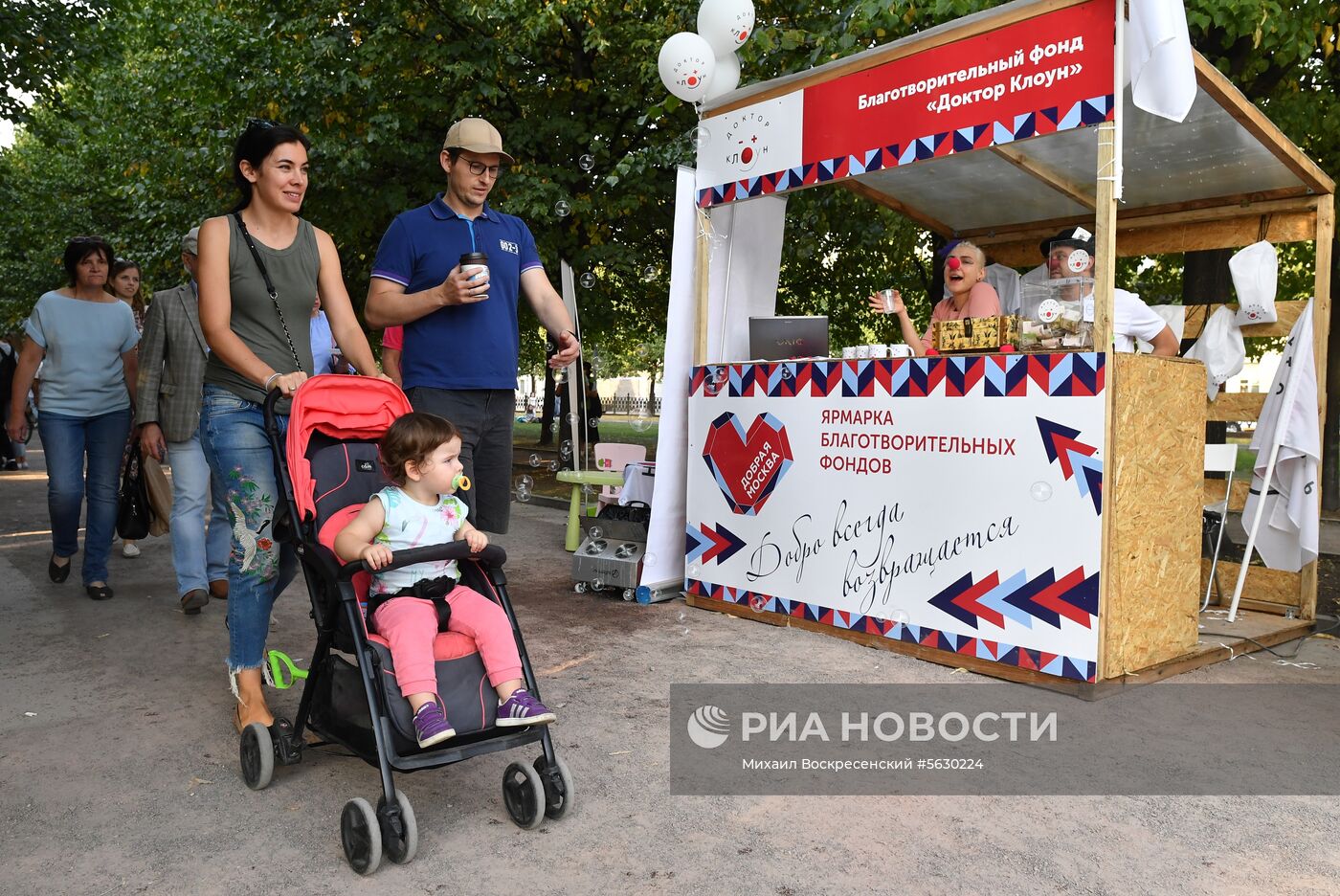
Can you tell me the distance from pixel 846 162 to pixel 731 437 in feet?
5.33

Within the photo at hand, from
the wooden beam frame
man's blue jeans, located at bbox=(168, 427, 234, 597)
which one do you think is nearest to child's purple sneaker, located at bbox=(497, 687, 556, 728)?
man's blue jeans, located at bbox=(168, 427, 234, 597)

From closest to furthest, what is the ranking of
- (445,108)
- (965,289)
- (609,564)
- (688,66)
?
(965,289)
(688,66)
(609,564)
(445,108)

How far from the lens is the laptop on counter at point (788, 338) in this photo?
5.91 m

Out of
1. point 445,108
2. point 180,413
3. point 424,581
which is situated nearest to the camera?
point 424,581

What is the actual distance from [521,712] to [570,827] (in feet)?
1.35

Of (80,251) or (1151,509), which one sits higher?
(80,251)

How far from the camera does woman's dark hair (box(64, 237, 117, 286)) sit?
5930 millimetres

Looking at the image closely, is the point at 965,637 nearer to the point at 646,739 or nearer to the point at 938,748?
the point at 938,748

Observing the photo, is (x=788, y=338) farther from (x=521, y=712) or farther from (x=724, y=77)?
(x=521, y=712)

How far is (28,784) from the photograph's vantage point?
10.8 ft

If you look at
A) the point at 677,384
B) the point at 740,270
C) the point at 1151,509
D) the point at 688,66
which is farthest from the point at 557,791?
the point at 688,66

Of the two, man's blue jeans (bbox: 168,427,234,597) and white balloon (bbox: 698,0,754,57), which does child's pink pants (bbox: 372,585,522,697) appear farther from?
white balloon (bbox: 698,0,754,57)

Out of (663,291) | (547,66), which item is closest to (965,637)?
(547,66)

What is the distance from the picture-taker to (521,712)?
2.86 m
